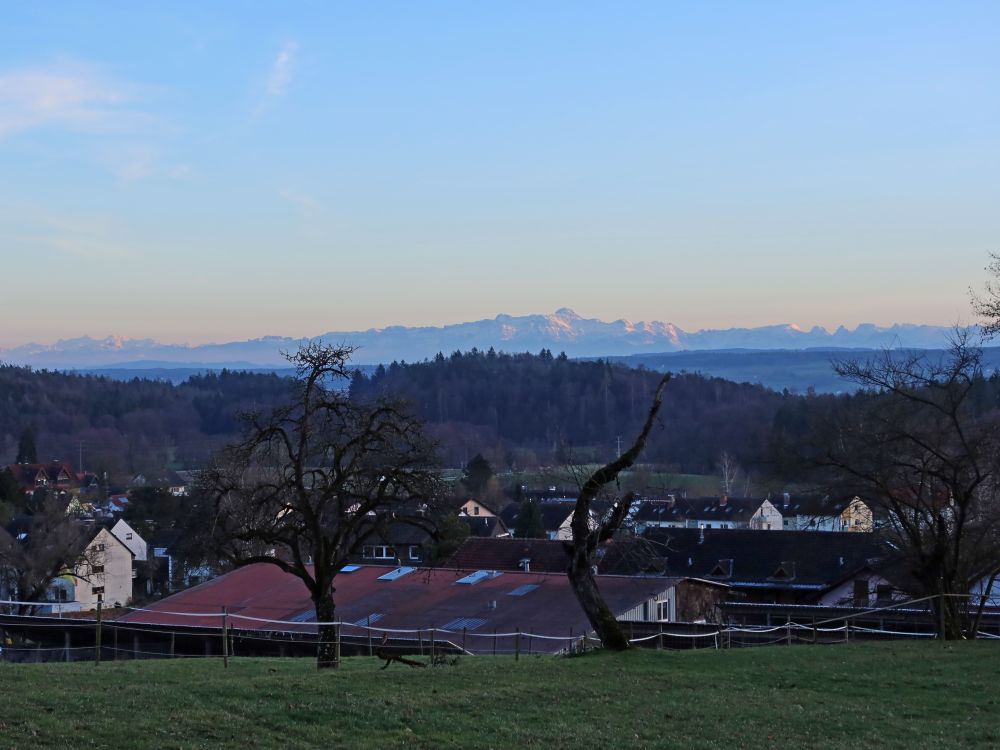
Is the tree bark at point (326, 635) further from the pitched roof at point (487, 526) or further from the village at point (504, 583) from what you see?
the pitched roof at point (487, 526)

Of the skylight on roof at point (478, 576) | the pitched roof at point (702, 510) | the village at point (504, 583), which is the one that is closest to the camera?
the village at point (504, 583)

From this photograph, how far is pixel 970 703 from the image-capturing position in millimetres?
16375

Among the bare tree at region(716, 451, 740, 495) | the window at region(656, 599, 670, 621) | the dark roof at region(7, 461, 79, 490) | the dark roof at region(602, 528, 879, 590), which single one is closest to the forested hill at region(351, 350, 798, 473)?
the bare tree at region(716, 451, 740, 495)

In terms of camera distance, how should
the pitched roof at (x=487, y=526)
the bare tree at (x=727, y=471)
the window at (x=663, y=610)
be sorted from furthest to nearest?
the bare tree at (x=727, y=471) → the pitched roof at (x=487, y=526) → the window at (x=663, y=610)

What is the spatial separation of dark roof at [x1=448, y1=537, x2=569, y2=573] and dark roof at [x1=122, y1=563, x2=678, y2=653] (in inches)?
249

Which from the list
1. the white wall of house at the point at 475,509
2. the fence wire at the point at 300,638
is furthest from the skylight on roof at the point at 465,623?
the white wall of house at the point at 475,509

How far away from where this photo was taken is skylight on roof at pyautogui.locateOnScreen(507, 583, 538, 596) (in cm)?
4400

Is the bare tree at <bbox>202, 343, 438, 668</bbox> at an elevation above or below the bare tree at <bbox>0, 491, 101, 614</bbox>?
above

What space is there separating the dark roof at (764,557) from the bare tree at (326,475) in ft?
96.4

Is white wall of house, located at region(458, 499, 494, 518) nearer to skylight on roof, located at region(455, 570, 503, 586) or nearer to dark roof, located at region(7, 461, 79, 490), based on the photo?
skylight on roof, located at region(455, 570, 503, 586)

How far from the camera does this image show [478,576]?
1900 inches

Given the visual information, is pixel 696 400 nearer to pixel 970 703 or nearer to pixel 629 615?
pixel 629 615

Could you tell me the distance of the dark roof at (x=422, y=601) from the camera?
132 feet

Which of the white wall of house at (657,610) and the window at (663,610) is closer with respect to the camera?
the white wall of house at (657,610)
